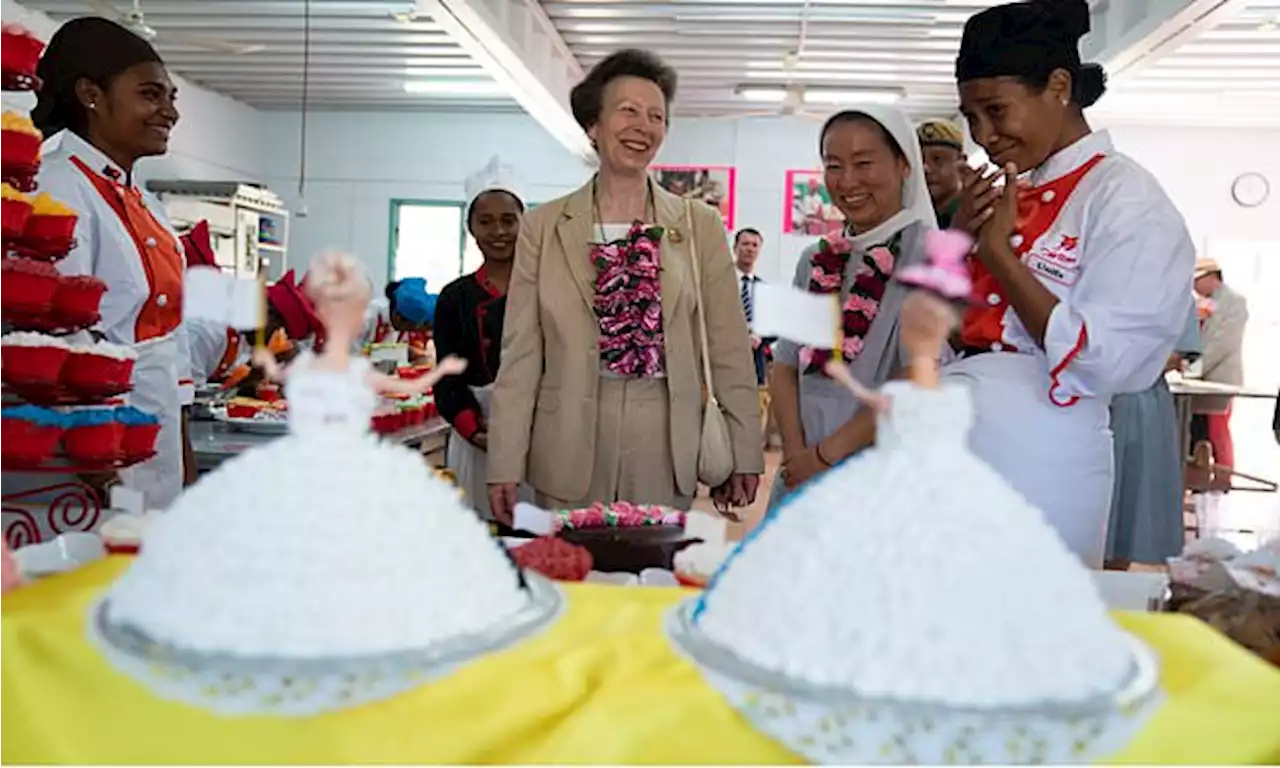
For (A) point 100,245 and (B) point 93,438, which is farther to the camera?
(A) point 100,245

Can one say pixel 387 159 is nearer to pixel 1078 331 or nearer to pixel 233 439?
pixel 233 439

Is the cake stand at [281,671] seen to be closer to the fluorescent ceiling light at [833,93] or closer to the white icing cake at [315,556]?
the white icing cake at [315,556]

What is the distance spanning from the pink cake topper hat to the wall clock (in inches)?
472

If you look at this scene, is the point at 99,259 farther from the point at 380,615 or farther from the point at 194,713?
the point at 380,615

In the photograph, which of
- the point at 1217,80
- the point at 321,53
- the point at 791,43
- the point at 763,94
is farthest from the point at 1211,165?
the point at 321,53

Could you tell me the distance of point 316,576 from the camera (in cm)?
71

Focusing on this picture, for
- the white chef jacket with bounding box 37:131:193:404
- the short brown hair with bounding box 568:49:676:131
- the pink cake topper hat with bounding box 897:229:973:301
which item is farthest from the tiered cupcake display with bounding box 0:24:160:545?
the pink cake topper hat with bounding box 897:229:973:301

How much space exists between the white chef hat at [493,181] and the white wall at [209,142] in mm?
7409

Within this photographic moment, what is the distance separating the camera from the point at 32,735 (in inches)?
35.8

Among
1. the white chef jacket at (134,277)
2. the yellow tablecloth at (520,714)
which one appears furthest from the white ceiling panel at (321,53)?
the yellow tablecloth at (520,714)

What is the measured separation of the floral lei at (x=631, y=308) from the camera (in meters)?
2.18

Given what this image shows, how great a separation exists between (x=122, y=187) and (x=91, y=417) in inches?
26.0

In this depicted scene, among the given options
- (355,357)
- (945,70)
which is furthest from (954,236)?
(945,70)

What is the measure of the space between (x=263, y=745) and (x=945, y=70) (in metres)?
9.10
